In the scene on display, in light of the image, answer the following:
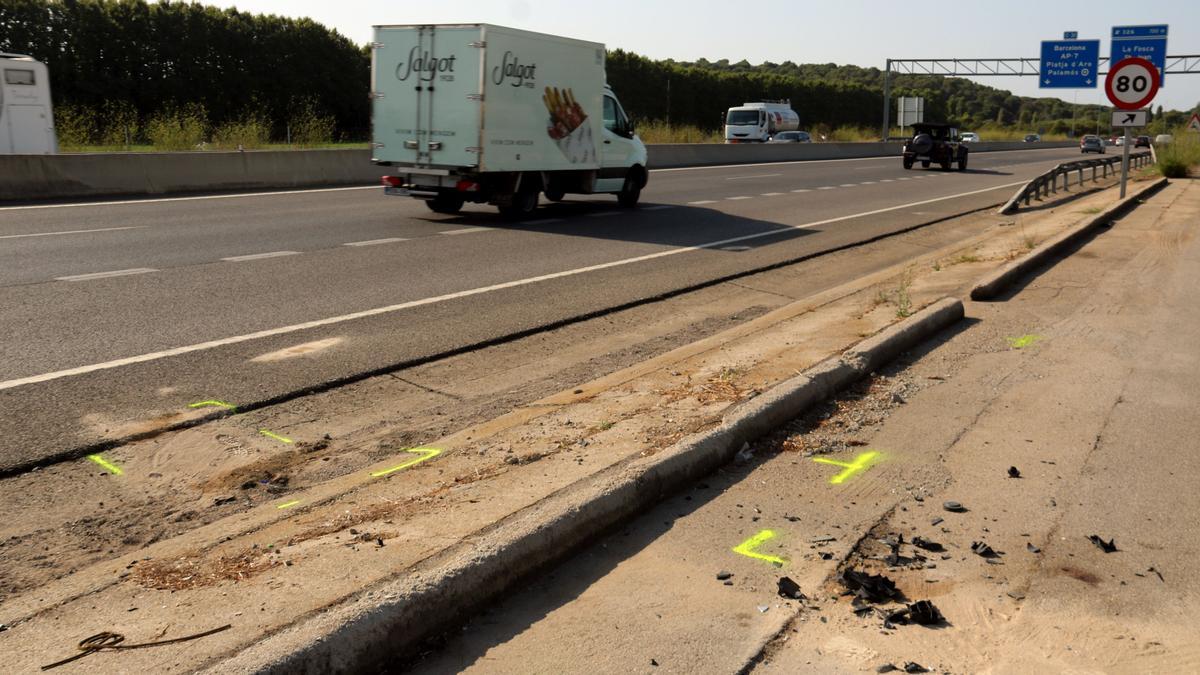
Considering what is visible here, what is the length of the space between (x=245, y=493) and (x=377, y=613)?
77.1 inches

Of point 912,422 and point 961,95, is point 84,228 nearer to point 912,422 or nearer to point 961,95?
point 912,422

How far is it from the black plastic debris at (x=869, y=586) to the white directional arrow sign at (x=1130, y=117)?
18575mm

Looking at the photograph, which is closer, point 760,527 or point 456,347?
point 760,527

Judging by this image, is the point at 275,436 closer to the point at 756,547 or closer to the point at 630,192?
the point at 756,547

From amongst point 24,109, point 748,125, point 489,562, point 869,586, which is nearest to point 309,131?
point 24,109

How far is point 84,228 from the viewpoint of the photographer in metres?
14.0

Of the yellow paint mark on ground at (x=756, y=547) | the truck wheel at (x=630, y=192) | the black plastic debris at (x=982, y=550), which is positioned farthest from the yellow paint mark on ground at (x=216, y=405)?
the truck wheel at (x=630, y=192)

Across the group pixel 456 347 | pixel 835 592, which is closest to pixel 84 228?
pixel 456 347

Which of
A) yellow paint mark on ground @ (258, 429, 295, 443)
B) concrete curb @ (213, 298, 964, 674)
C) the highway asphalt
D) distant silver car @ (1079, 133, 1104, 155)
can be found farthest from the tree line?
distant silver car @ (1079, 133, 1104, 155)

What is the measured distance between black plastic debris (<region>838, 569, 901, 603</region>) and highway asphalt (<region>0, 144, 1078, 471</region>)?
404cm

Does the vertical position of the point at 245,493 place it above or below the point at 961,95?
below

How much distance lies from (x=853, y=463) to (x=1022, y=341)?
353cm

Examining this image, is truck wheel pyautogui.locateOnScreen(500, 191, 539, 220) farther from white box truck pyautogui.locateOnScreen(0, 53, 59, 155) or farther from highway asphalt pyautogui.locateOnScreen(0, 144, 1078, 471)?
→ white box truck pyautogui.locateOnScreen(0, 53, 59, 155)

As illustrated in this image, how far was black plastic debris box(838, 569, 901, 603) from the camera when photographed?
3848mm
